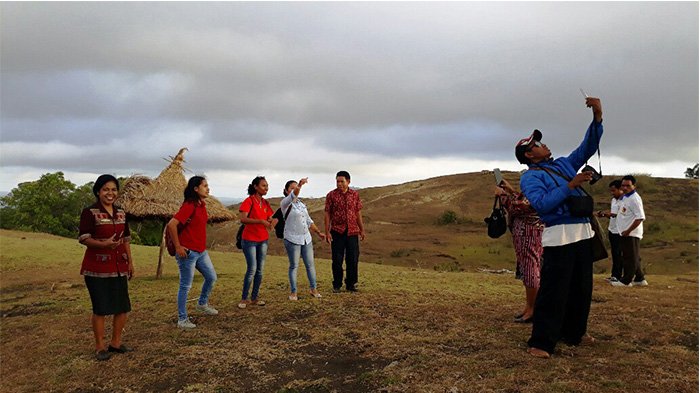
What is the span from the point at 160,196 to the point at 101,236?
20.2 ft

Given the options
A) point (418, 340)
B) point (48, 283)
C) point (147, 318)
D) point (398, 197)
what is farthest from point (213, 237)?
point (418, 340)

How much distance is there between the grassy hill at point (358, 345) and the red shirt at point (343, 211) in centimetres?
113

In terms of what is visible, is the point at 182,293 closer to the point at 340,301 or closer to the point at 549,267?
the point at 340,301

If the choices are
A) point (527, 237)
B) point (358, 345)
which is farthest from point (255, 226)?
point (527, 237)

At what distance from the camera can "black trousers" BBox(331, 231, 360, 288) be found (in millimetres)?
8219

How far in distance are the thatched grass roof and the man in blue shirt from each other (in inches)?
314

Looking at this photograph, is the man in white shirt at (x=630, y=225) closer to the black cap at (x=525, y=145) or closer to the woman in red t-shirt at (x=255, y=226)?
the black cap at (x=525, y=145)

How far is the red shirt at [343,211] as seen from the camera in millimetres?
8180

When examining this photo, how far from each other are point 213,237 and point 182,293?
105 feet

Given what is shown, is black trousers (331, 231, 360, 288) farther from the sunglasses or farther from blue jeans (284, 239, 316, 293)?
the sunglasses

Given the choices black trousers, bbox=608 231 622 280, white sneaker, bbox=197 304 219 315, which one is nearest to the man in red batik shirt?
white sneaker, bbox=197 304 219 315

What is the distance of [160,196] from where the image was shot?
36.0ft

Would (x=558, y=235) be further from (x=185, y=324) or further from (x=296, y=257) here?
(x=185, y=324)

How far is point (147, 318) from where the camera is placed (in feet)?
22.6
